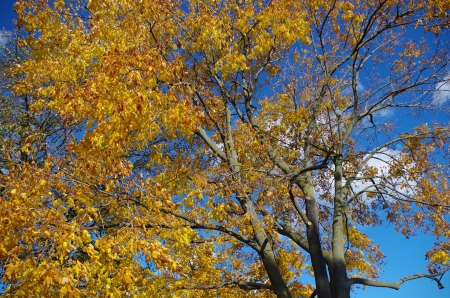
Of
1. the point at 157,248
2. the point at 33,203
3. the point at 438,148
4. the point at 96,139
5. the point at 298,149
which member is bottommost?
the point at 157,248

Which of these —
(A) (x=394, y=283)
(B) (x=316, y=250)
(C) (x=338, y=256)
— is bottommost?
(A) (x=394, y=283)

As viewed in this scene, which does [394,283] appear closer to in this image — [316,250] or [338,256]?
[338,256]

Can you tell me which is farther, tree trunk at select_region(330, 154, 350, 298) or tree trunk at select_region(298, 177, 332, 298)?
tree trunk at select_region(298, 177, 332, 298)

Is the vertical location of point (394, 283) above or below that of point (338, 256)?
below

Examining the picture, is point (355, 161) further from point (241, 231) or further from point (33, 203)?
point (33, 203)

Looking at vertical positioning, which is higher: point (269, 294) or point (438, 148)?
point (438, 148)

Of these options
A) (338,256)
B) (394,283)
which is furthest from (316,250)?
(394,283)

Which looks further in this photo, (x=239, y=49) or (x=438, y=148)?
(x=239, y=49)

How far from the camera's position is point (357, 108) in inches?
365

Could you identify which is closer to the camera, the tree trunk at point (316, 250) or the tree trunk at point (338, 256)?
the tree trunk at point (338, 256)

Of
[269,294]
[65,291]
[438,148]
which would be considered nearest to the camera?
[65,291]

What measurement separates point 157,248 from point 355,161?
7143 millimetres

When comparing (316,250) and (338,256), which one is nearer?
(338,256)

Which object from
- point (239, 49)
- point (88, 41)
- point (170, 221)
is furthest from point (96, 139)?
point (239, 49)
